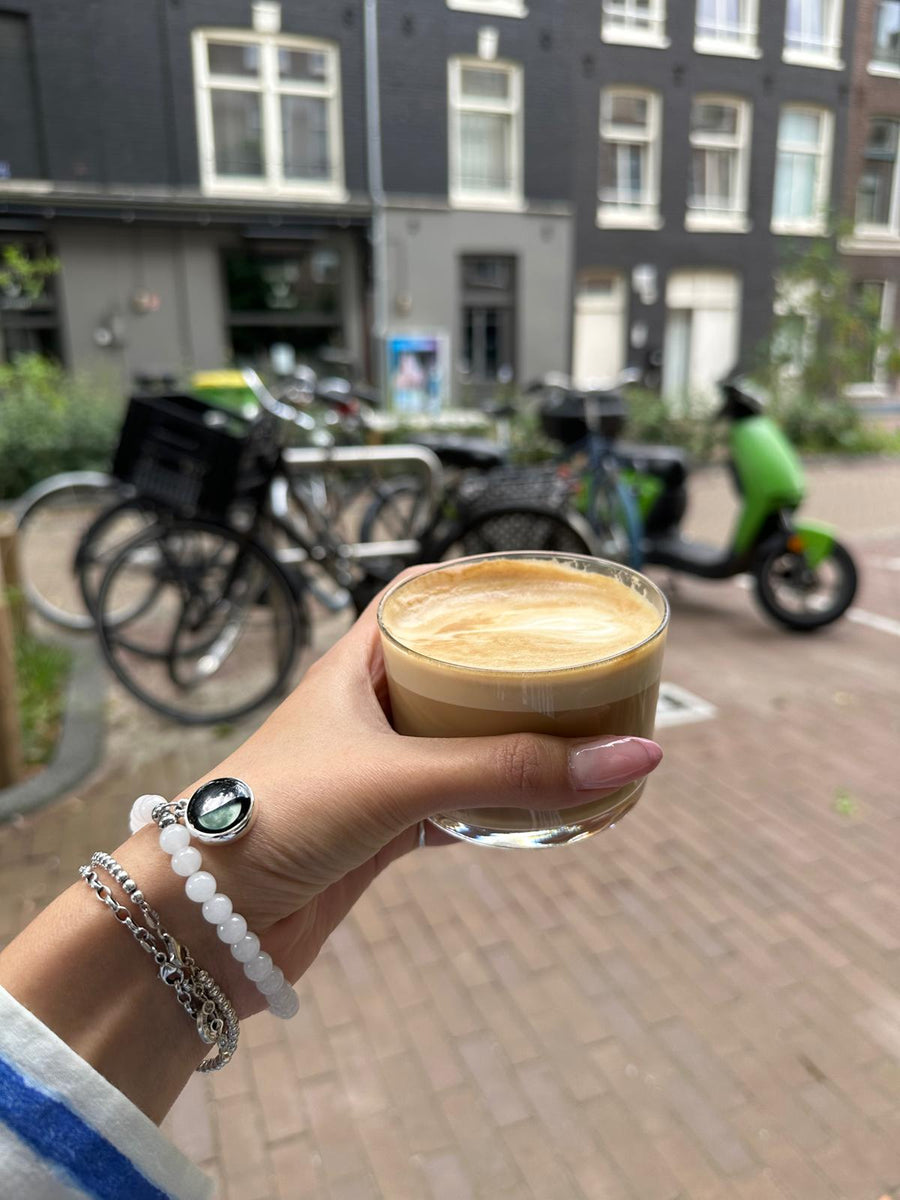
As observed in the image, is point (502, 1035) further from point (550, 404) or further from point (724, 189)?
point (550, 404)

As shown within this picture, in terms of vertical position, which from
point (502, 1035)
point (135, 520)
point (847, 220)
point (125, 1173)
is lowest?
point (502, 1035)

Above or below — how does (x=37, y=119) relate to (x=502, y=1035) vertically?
above

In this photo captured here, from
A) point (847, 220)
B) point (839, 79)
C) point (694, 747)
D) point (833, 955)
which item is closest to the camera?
point (839, 79)

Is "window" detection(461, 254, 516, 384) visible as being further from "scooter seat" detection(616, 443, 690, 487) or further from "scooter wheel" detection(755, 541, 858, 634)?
"scooter wheel" detection(755, 541, 858, 634)

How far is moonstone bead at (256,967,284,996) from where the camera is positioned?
0.78m

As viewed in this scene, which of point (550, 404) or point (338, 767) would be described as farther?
point (550, 404)

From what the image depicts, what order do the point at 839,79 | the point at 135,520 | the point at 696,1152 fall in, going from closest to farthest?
the point at 839,79 → the point at 696,1152 → the point at 135,520

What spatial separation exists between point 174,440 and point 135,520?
1610 mm

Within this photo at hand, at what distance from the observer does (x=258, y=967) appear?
0.77 m

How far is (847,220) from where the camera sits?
169 centimetres

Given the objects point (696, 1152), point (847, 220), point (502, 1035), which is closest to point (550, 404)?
point (847, 220)

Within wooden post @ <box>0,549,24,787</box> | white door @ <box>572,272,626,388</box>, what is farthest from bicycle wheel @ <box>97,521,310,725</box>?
white door @ <box>572,272,626,388</box>

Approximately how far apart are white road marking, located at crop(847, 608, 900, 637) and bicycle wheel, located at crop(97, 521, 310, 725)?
2948 mm

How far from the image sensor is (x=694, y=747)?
3.10 meters
